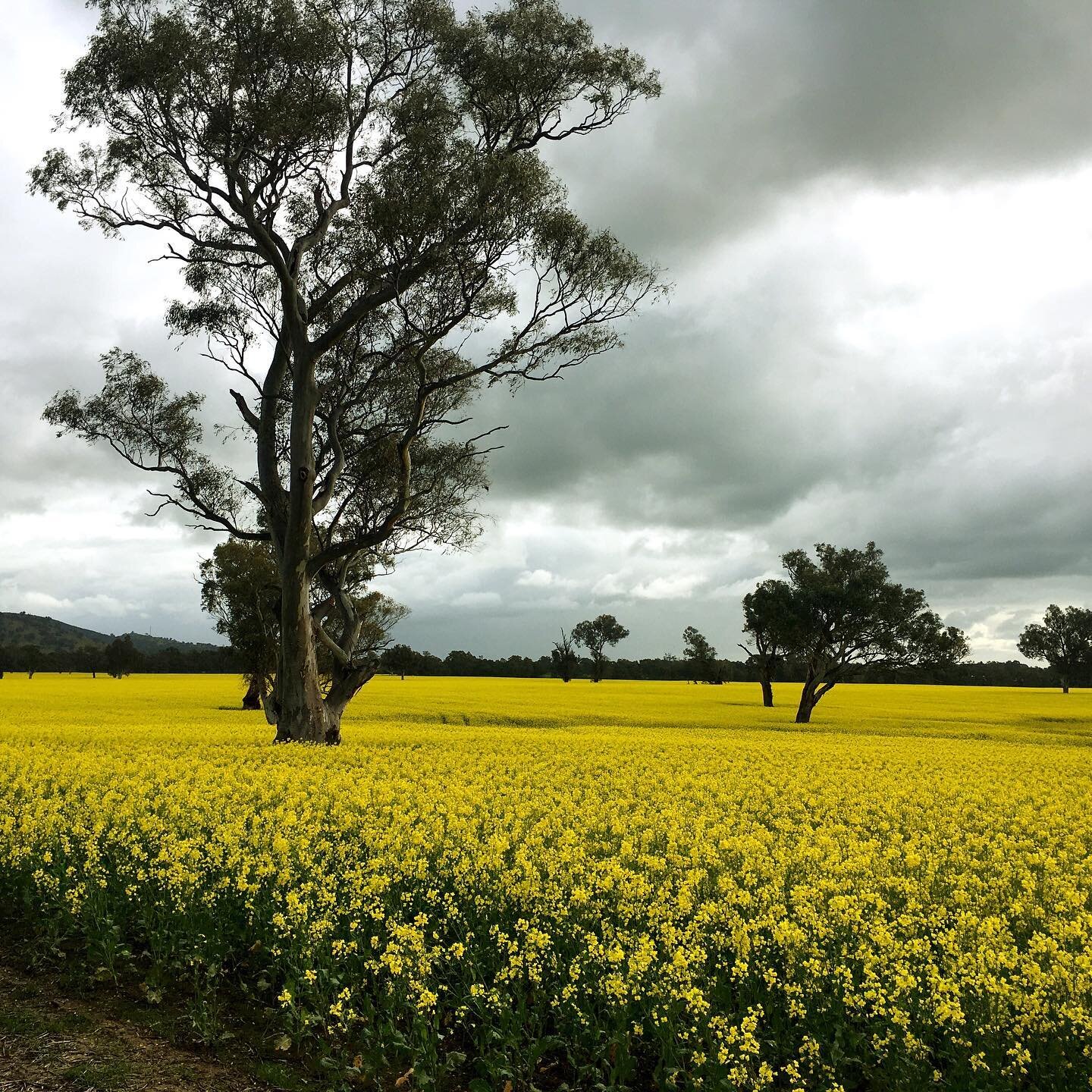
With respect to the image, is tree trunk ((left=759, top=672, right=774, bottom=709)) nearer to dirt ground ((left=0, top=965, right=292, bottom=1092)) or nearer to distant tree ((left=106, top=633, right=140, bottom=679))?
dirt ground ((left=0, top=965, right=292, bottom=1092))

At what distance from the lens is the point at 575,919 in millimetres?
6887

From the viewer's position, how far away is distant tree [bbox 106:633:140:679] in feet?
331

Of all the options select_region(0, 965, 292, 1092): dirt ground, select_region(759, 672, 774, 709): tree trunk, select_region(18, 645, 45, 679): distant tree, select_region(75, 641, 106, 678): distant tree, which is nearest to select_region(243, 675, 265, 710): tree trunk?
select_region(759, 672, 774, 709): tree trunk

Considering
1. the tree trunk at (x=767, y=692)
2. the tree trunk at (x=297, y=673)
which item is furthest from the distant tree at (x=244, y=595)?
the tree trunk at (x=767, y=692)

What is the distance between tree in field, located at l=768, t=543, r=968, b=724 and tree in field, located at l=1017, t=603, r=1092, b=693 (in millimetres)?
54804

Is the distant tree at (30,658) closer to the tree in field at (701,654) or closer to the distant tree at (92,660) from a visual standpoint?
the distant tree at (92,660)

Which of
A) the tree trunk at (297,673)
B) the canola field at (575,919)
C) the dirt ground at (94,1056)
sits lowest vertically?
the dirt ground at (94,1056)

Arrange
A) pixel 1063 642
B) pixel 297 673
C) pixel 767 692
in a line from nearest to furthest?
pixel 297 673, pixel 767 692, pixel 1063 642

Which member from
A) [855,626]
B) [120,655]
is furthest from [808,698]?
[120,655]

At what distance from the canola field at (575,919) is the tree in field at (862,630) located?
114 ft

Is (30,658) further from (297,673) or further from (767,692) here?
(297,673)

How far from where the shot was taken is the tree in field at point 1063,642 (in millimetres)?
92625

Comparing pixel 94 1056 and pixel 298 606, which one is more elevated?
pixel 298 606

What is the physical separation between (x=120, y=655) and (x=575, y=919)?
111m
